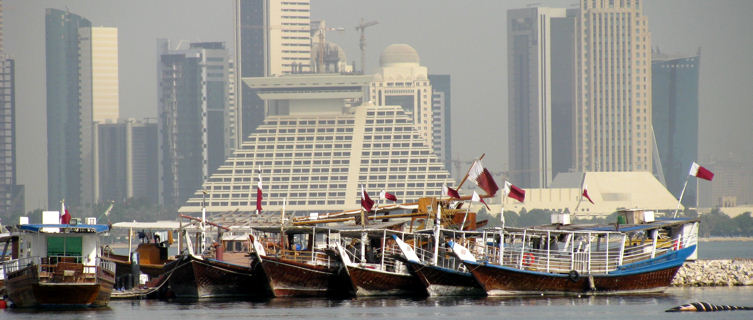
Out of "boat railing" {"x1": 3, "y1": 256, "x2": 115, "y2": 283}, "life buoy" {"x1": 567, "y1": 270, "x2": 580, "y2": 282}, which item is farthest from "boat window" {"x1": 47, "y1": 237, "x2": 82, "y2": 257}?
"life buoy" {"x1": 567, "y1": 270, "x2": 580, "y2": 282}

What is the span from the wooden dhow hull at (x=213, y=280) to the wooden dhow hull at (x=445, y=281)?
8.04 meters

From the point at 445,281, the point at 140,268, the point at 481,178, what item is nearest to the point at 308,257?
the point at 445,281

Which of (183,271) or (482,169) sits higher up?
(482,169)

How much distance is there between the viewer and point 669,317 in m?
Answer: 59.1

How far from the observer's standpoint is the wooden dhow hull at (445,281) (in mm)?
67625

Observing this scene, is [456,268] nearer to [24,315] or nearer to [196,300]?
[196,300]

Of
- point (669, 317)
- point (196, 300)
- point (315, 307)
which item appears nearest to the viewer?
point (669, 317)

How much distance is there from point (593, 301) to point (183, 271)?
18874 mm

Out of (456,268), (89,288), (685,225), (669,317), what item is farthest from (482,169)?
(89,288)

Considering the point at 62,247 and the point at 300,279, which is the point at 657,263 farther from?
the point at 62,247

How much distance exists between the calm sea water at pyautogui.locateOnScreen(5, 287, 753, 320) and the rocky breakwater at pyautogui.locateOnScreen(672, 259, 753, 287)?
269 inches

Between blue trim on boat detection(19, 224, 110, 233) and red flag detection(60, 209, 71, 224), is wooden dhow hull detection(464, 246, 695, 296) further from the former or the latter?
red flag detection(60, 209, 71, 224)

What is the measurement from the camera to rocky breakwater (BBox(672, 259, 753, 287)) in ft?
255

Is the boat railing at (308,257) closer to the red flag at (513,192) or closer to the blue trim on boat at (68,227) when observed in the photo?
the red flag at (513,192)
